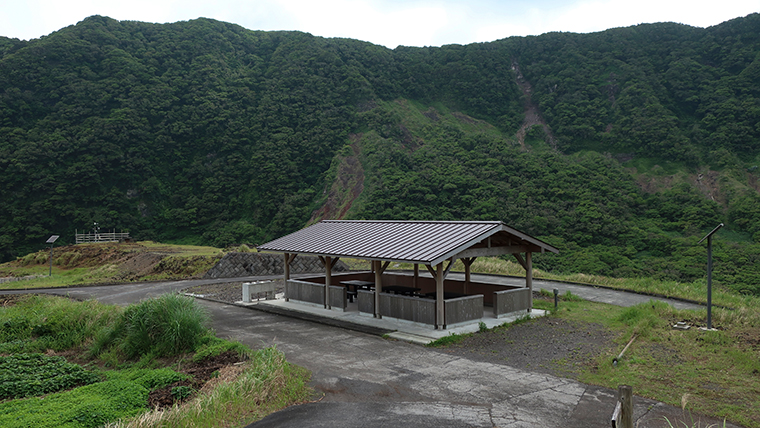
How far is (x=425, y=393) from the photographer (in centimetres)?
748

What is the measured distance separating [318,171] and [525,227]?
91.9 feet

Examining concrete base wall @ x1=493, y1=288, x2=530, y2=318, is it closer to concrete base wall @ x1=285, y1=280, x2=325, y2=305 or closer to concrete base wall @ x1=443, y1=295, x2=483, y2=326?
concrete base wall @ x1=443, y1=295, x2=483, y2=326

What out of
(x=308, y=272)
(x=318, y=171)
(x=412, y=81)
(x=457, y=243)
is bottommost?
(x=308, y=272)

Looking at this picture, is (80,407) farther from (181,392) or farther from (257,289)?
(257,289)

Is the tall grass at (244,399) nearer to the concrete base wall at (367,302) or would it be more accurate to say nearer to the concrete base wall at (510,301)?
the concrete base wall at (367,302)

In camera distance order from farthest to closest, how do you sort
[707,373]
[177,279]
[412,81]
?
[412,81]
[177,279]
[707,373]

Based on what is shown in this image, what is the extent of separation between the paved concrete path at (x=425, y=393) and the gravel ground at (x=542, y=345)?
1.69 feet

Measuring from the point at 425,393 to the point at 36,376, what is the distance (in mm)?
6855

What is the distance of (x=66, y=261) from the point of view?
110 feet

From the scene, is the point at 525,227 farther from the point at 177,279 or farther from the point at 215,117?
the point at 215,117

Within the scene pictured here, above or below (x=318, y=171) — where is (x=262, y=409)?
below

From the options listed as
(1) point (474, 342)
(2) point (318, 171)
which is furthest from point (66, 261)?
(1) point (474, 342)

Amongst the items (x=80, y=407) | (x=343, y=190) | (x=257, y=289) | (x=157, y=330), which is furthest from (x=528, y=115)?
(x=80, y=407)

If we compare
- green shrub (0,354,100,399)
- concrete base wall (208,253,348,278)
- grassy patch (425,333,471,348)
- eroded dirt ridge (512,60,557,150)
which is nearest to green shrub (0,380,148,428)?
green shrub (0,354,100,399)
